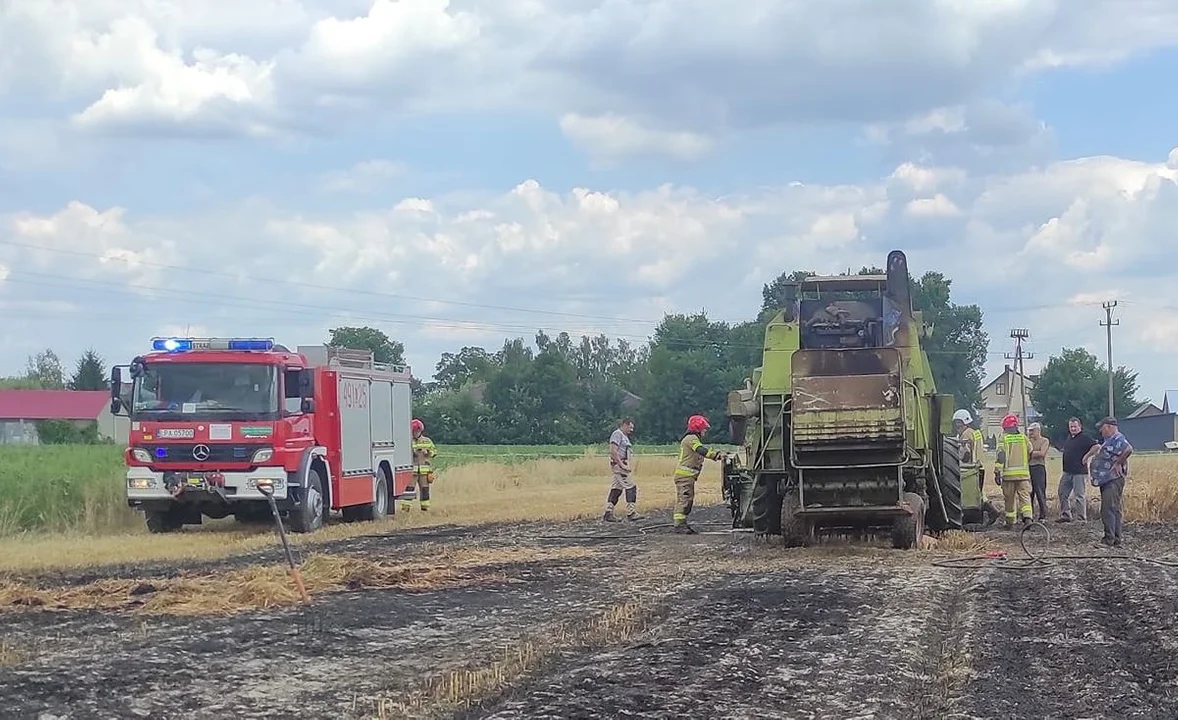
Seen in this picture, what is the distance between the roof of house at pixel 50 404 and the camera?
93.4 meters

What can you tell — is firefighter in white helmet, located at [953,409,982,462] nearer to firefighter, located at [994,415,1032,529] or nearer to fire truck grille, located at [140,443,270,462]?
firefighter, located at [994,415,1032,529]

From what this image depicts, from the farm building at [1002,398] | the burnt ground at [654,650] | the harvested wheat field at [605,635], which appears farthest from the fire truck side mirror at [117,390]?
the farm building at [1002,398]

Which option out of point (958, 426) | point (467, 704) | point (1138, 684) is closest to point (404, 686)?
point (467, 704)

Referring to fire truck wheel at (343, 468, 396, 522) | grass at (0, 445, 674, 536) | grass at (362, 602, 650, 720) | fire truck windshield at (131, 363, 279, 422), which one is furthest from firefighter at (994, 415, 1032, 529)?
grass at (0, 445, 674, 536)

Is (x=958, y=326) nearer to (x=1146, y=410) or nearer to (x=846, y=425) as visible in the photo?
(x=1146, y=410)

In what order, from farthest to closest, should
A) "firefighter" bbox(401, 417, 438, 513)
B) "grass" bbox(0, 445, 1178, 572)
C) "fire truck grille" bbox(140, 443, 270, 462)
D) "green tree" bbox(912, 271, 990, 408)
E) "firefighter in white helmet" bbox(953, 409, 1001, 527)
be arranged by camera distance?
"green tree" bbox(912, 271, 990, 408), "firefighter" bbox(401, 417, 438, 513), "fire truck grille" bbox(140, 443, 270, 462), "firefighter in white helmet" bbox(953, 409, 1001, 527), "grass" bbox(0, 445, 1178, 572)

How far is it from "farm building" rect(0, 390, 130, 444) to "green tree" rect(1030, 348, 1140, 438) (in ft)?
192

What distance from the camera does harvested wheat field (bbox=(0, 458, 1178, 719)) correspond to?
7.51 metres

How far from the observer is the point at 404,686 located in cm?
812

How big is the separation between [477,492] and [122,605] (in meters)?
22.4

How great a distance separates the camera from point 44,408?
94938 millimetres

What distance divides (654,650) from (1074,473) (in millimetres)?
14604

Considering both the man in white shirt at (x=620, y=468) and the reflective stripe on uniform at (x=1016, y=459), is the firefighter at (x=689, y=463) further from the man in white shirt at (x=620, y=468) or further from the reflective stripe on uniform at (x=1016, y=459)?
the reflective stripe on uniform at (x=1016, y=459)

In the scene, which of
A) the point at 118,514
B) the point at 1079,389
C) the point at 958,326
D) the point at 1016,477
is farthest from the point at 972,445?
the point at 1079,389
